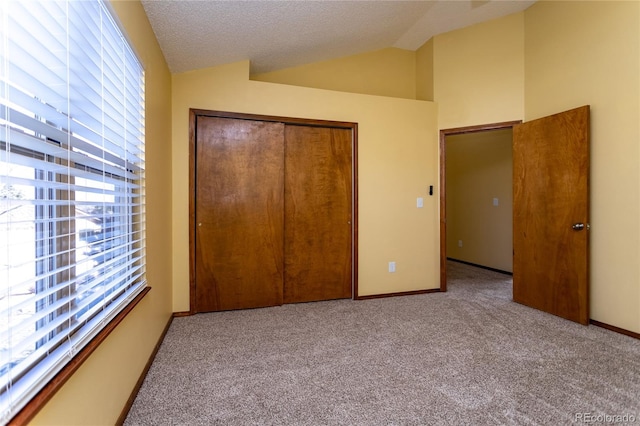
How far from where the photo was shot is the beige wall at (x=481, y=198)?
15.3 ft

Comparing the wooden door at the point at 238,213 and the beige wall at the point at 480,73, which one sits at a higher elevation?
the beige wall at the point at 480,73

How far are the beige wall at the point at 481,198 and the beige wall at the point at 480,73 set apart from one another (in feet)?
3.47

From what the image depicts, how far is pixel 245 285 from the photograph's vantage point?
3074mm

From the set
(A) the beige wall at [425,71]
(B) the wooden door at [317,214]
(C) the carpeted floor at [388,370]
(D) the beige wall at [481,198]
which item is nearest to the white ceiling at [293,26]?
(A) the beige wall at [425,71]

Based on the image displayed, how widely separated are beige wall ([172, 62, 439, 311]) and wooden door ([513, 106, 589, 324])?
2.84 ft

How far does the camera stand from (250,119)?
3039 millimetres

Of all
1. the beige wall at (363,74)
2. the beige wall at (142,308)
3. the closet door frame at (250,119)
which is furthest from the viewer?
the beige wall at (363,74)

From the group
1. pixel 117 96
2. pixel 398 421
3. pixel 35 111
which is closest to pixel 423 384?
pixel 398 421

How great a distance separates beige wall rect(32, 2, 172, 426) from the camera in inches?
43.6

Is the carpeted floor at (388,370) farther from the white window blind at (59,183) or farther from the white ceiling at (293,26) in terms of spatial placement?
the white ceiling at (293,26)

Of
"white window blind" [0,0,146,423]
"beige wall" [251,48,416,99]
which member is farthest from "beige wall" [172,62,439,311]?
"white window blind" [0,0,146,423]

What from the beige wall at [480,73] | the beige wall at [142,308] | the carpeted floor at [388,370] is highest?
the beige wall at [480,73]

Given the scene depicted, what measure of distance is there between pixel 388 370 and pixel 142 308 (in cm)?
155

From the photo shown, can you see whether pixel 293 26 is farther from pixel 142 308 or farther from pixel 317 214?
pixel 142 308
